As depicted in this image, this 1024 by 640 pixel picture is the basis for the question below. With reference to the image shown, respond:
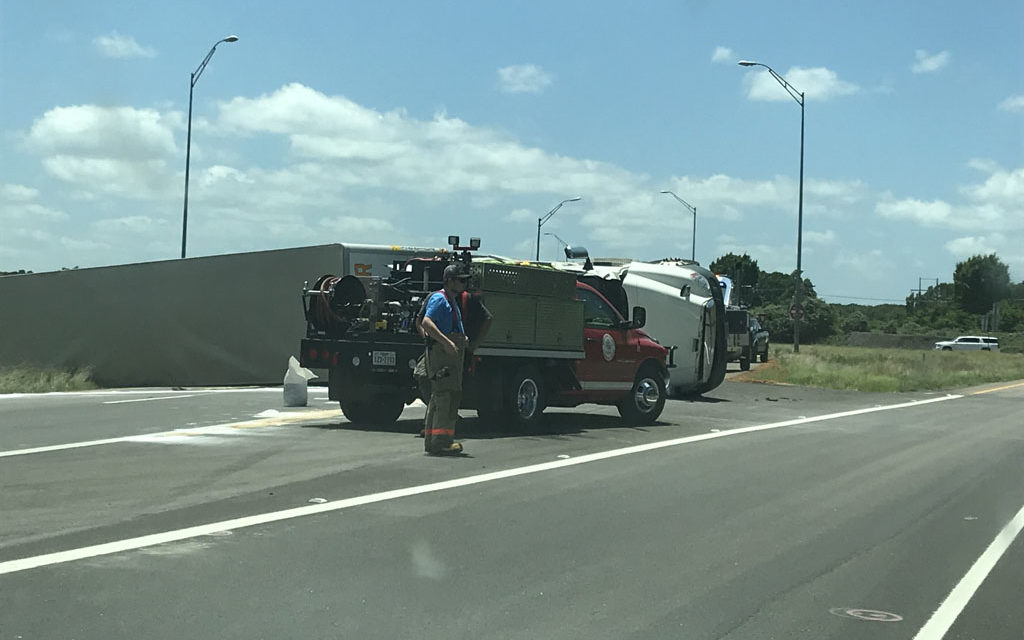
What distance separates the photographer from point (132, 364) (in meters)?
24.9

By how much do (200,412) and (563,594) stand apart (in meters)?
11.1

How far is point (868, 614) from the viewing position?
600cm

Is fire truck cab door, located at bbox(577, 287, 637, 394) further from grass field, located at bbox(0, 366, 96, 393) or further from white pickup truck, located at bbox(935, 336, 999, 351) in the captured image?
white pickup truck, located at bbox(935, 336, 999, 351)

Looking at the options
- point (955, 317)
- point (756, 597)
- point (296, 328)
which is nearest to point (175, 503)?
point (756, 597)

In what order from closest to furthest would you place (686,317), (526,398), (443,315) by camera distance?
(443,315), (526,398), (686,317)

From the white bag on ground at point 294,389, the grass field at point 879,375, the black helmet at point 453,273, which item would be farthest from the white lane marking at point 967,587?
the grass field at point 879,375

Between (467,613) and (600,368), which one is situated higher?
(600,368)

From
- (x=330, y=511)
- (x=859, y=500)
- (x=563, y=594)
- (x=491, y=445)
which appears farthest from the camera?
(x=491, y=445)

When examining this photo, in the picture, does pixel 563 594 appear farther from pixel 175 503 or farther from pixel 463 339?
pixel 463 339

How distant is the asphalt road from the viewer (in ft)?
18.6

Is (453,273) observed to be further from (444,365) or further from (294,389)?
(294,389)

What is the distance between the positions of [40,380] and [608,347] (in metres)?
13.2

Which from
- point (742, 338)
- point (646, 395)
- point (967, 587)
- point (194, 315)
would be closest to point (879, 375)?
point (742, 338)

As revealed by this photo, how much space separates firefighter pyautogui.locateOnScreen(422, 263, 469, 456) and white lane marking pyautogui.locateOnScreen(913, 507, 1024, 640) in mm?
5209
